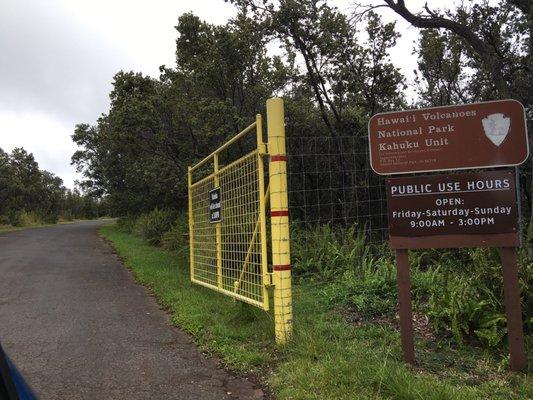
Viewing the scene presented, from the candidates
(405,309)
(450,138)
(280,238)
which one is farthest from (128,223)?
(450,138)

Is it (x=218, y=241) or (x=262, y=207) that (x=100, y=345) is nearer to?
(x=218, y=241)

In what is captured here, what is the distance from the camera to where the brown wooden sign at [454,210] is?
14.9 ft

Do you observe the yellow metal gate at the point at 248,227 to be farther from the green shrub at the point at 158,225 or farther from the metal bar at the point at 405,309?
the green shrub at the point at 158,225

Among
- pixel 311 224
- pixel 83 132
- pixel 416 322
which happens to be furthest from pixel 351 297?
pixel 83 132

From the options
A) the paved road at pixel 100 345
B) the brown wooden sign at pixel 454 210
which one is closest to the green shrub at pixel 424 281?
the brown wooden sign at pixel 454 210

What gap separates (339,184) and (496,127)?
479 cm

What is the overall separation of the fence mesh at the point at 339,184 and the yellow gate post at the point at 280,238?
12.7ft

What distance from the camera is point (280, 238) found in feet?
17.1

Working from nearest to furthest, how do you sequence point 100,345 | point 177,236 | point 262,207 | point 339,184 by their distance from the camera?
point 262,207 < point 100,345 < point 339,184 < point 177,236

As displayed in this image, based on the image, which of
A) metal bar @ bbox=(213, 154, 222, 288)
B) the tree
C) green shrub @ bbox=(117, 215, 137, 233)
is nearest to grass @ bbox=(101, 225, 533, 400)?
→ metal bar @ bbox=(213, 154, 222, 288)

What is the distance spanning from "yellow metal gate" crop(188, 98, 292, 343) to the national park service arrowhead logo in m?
1.92

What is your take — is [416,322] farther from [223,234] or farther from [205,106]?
[205,106]

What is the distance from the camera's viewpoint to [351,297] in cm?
653

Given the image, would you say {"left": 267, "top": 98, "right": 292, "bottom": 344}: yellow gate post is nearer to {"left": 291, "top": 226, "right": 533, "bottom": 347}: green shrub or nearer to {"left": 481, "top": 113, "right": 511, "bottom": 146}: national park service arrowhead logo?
{"left": 291, "top": 226, "right": 533, "bottom": 347}: green shrub
